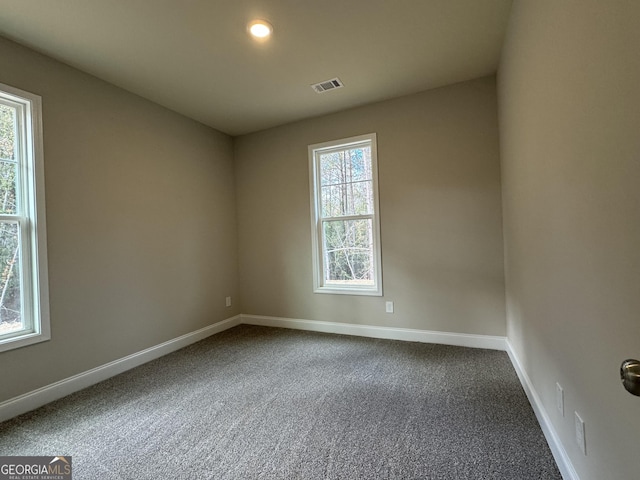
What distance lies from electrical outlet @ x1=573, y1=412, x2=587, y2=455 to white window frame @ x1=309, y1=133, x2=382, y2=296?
2.29 m

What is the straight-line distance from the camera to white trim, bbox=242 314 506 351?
10.2ft

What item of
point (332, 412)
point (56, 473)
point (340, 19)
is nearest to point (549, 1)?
point (340, 19)

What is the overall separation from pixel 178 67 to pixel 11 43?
1.09m

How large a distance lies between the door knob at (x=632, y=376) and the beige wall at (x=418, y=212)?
103 inches

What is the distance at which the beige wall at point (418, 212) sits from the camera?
3.07 m

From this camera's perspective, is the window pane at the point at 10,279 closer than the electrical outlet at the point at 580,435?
No

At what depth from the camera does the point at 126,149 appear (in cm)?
299

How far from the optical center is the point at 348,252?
3818 millimetres

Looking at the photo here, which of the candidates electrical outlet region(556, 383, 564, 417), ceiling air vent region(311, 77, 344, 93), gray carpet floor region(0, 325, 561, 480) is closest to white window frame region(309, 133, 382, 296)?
ceiling air vent region(311, 77, 344, 93)

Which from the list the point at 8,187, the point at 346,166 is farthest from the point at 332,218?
the point at 8,187

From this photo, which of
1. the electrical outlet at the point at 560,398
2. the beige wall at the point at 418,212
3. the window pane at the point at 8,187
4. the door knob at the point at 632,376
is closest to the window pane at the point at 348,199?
the beige wall at the point at 418,212

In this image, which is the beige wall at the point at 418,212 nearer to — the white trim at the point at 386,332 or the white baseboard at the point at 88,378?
the white trim at the point at 386,332

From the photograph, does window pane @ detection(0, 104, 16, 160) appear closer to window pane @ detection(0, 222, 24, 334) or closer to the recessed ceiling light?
window pane @ detection(0, 222, 24, 334)

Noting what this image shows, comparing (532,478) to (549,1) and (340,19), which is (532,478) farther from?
(340,19)
